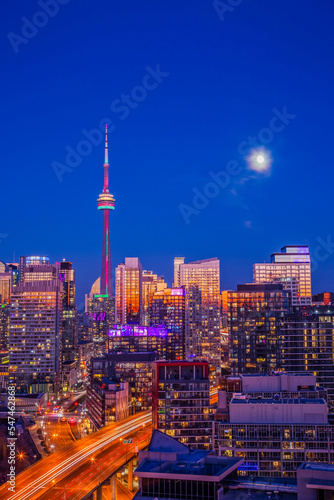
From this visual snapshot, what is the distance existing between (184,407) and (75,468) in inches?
779

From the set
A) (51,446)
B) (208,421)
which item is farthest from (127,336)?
(208,421)

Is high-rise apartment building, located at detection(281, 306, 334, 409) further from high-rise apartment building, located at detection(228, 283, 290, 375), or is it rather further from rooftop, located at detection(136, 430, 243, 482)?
rooftop, located at detection(136, 430, 243, 482)

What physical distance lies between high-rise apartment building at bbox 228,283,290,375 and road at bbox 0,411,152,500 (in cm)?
4065

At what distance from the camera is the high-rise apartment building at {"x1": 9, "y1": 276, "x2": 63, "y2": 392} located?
15562 cm

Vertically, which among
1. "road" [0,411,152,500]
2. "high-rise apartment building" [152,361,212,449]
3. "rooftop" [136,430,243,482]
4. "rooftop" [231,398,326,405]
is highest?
"rooftop" [136,430,243,482]

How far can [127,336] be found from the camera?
15125 cm

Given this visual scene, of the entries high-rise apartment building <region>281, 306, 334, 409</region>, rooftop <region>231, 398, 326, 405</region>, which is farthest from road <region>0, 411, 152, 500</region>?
high-rise apartment building <region>281, 306, 334, 409</region>

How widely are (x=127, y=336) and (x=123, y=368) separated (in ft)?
107

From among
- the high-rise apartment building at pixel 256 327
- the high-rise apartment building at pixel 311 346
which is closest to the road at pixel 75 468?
the high-rise apartment building at pixel 311 346

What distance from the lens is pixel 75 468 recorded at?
173 ft

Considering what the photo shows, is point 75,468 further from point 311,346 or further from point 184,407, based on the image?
point 311,346

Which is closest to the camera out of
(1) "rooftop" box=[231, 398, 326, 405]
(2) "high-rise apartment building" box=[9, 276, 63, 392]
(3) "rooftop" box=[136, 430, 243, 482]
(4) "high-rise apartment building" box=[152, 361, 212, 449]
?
(3) "rooftop" box=[136, 430, 243, 482]

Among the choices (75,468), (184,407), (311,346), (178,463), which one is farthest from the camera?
(311,346)

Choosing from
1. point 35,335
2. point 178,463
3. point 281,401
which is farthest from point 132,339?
point 178,463
